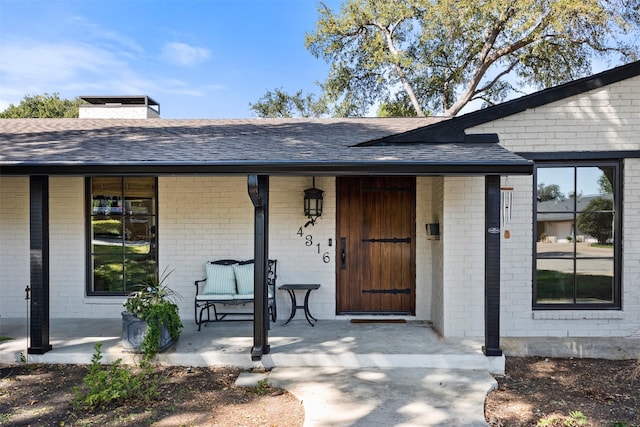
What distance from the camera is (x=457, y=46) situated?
61.6ft

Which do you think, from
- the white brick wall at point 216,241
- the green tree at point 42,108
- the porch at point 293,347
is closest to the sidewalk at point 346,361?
the porch at point 293,347

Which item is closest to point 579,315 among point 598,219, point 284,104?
point 598,219

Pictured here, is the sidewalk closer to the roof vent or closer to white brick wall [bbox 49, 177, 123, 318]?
white brick wall [bbox 49, 177, 123, 318]

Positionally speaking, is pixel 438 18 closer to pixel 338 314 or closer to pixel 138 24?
pixel 138 24

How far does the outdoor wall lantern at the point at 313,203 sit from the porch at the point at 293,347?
4.88 ft

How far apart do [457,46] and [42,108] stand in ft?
77.9

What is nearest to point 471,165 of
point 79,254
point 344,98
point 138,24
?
point 79,254

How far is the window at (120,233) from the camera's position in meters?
6.60

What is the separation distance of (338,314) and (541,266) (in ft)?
8.92

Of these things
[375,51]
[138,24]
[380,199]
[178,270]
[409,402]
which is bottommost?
[409,402]

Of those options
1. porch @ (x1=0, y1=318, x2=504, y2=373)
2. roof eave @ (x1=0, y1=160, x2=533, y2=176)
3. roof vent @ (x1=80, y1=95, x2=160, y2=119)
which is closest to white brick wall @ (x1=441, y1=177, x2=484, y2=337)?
porch @ (x1=0, y1=318, x2=504, y2=373)

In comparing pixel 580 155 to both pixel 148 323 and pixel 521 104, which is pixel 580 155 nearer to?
pixel 521 104

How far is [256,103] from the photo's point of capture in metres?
26.7

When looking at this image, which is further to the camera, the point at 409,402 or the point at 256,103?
the point at 256,103
